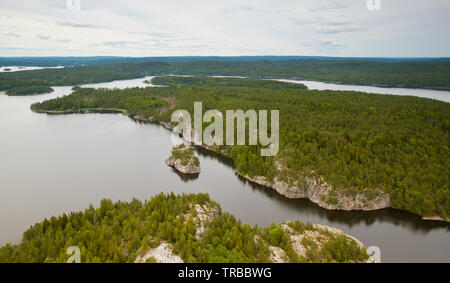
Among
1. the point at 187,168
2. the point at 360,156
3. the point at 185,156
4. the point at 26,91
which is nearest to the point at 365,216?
the point at 360,156

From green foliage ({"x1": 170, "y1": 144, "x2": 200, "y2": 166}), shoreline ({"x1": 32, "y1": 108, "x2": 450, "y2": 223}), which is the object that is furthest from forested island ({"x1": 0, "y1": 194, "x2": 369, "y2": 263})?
green foliage ({"x1": 170, "y1": 144, "x2": 200, "y2": 166})

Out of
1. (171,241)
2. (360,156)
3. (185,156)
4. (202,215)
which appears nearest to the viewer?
(171,241)

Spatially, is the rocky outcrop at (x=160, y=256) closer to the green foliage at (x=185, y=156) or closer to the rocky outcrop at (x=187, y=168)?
the rocky outcrop at (x=187, y=168)

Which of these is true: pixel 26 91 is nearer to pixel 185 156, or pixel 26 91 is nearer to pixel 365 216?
pixel 185 156

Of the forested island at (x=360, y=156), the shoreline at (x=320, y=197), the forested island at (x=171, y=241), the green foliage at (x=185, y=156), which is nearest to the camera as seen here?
the forested island at (x=171, y=241)

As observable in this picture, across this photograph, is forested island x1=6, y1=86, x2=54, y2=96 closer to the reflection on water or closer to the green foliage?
the green foliage

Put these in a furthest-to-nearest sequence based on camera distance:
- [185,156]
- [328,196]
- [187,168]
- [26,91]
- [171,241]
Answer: [26,91] < [185,156] < [187,168] < [328,196] < [171,241]

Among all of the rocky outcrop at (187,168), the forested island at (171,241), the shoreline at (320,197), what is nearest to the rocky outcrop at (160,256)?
the forested island at (171,241)

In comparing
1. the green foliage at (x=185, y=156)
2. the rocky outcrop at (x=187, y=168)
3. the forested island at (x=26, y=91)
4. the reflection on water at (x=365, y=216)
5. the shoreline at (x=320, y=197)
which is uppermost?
the forested island at (x=26, y=91)
